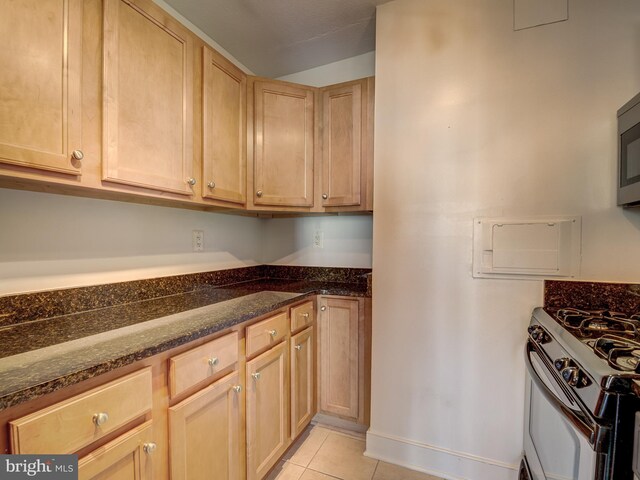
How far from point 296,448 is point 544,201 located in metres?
1.86

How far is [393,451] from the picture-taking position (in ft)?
5.09

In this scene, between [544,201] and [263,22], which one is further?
[263,22]

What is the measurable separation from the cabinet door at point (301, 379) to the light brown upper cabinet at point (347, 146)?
846 millimetres

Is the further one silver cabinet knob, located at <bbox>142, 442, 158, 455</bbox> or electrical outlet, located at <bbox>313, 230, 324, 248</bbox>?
electrical outlet, located at <bbox>313, 230, 324, 248</bbox>

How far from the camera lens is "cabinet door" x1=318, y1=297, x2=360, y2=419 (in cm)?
171

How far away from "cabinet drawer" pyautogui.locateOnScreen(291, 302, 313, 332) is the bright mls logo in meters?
0.98

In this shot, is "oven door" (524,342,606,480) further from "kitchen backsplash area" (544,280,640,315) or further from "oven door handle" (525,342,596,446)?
"kitchen backsplash area" (544,280,640,315)

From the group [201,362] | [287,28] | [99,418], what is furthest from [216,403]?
[287,28]

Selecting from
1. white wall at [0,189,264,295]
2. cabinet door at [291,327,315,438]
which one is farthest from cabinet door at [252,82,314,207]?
cabinet door at [291,327,315,438]

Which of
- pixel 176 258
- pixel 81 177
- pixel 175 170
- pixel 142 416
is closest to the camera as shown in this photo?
pixel 142 416

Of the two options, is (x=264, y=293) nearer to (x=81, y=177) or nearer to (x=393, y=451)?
(x=81, y=177)

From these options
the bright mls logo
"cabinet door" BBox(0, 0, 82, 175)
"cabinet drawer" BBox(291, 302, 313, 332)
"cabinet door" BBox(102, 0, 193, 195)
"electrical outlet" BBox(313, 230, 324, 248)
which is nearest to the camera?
the bright mls logo

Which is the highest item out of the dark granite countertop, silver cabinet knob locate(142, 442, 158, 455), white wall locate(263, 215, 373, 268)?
white wall locate(263, 215, 373, 268)

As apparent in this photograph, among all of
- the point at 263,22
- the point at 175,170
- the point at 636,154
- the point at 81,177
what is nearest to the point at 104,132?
the point at 81,177
